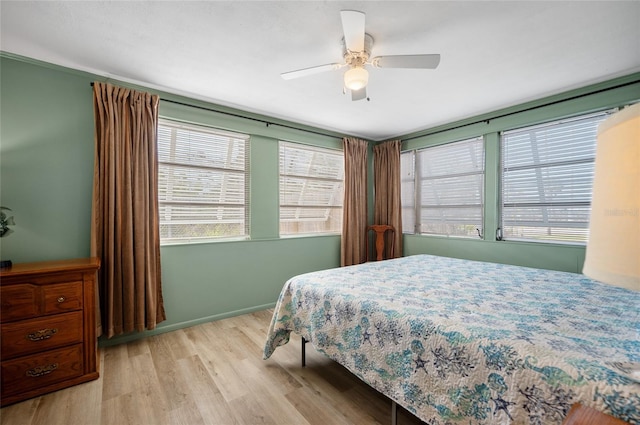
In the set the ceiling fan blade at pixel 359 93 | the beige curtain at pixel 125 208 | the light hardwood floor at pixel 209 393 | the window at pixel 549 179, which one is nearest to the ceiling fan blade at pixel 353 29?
the ceiling fan blade at pixel 359 93

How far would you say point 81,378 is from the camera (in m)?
2.02

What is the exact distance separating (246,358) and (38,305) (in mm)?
1517

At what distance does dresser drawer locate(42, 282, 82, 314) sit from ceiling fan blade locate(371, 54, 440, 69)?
2721 millimetres

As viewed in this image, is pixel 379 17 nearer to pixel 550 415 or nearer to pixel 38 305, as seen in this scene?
pixel 550 415

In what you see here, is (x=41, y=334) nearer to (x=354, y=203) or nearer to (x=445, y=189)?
(x=354, y=203)

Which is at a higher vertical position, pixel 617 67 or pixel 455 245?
pixel 617 67

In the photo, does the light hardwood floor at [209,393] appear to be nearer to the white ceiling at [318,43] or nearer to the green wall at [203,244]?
the green wall at [203,244]

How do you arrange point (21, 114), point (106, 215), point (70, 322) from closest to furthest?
point (70, 322) → point (21, 114) → point (106, 215)

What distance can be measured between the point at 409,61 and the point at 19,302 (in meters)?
3.11

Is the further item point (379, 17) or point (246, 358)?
point (246, 358)

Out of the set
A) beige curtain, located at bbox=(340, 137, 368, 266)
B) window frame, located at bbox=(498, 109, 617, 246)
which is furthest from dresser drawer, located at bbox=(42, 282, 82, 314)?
window frame, located at bbox=(498, 109, 617, 246)

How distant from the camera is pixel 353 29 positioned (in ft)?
5.66

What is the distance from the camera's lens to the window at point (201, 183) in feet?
9.94

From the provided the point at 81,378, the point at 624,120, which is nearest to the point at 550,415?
the point at 624,120
